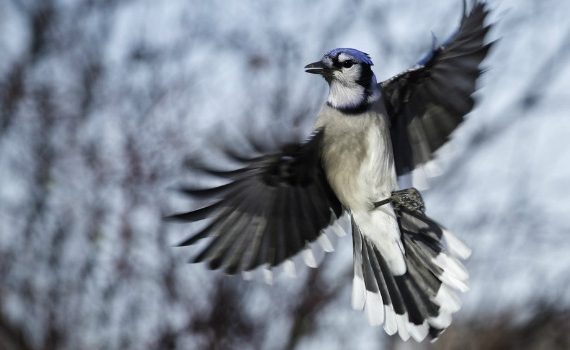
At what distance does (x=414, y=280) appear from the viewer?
3523 millimetres

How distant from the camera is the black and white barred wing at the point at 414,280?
11.1 ft

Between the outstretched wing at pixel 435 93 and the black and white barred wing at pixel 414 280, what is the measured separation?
25cm

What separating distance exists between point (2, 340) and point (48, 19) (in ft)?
8.81

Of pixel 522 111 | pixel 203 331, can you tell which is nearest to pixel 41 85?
pixel 203 331

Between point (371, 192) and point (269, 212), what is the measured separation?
0.44 metres

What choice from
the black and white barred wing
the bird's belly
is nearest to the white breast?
the bird's belly

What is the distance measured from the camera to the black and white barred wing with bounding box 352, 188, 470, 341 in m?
3.37

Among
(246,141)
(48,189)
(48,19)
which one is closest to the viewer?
(246,141)

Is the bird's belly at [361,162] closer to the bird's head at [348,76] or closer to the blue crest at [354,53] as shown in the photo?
the bird's head at [348,76]

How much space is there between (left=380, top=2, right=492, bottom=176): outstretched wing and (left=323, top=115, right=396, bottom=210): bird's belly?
0.16 m

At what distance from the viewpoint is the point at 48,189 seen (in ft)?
22.4

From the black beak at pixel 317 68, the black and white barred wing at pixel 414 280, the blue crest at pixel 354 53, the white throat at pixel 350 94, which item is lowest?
the black and white barred wing at pixel 414 280

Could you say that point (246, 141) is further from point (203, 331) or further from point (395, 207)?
point (203, 331)

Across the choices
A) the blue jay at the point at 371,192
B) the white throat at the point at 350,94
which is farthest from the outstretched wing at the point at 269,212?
the white throat at the point at 350,94
